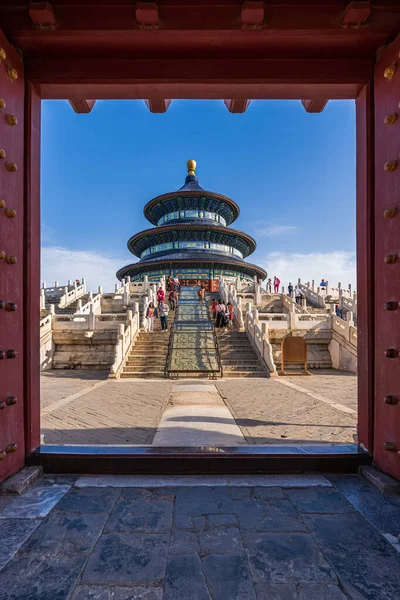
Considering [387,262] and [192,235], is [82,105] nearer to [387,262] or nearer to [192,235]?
[387,262]

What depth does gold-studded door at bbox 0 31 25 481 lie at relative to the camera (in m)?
2.24

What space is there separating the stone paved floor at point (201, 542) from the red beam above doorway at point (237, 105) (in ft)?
10.8

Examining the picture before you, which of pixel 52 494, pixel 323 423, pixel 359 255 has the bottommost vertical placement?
pixel 323 423

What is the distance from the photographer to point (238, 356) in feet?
40.4

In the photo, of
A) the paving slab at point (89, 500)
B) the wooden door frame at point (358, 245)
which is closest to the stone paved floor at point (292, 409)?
the wooden door frame at point (358, 245)

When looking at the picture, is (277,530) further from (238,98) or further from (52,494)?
(238,98)

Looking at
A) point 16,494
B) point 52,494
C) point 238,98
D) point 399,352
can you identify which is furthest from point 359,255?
point 16,494

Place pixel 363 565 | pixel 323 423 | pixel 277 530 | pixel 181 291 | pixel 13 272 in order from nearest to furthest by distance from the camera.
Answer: pixel 363 565
pixel 277 530
pixel 13 272
pixel 323 423
pixel 181 291

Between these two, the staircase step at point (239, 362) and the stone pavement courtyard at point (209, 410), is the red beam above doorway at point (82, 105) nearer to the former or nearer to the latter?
the stone pavement courtyard at point (209, 410)

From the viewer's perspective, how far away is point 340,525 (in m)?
1.83

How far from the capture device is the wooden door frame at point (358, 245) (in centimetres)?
253

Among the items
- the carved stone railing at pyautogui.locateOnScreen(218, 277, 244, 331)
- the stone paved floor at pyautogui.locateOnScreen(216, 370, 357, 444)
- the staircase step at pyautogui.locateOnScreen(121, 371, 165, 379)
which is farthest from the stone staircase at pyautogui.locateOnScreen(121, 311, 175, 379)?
the carved stone railing at pyautogui.locateOnScreen(218, 277, 244, 331)

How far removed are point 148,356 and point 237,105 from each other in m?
10.5

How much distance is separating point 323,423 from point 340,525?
11.9 ft
